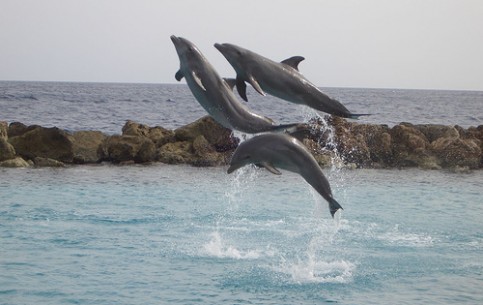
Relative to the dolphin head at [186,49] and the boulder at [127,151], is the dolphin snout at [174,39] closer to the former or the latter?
the dolphin head at [186,49]

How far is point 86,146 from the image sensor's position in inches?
1099

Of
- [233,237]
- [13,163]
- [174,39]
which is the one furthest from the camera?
[13,163]

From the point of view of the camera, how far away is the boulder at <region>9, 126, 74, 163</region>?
26703 millimetres

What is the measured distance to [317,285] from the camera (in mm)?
12680

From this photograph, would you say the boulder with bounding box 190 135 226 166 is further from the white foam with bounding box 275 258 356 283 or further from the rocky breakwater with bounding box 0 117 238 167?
the white foam with bounding box 275 258 356 283

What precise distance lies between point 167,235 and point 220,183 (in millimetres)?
7605

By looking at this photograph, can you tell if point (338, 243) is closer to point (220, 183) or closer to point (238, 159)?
point (220, 183)

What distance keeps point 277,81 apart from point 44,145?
22.4m

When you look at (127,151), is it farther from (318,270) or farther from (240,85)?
(240,85)

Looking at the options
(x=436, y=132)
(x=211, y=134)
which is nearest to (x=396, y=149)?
(x=436, y=132)

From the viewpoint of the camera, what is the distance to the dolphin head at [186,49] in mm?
5871

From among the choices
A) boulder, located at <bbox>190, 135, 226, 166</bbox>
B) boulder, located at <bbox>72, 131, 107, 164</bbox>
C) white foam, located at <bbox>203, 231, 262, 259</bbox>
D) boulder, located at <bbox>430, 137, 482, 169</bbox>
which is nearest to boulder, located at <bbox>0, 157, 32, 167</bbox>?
boulder, located at <bbox>72, 131, 107, 164</bbox>

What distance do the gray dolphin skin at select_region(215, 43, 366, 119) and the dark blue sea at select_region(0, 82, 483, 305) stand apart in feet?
4.99

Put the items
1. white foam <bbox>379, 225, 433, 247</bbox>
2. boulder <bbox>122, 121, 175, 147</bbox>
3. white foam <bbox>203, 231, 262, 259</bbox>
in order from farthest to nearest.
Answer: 1. boulder <bbox>122, 121, 175, 147</bbox>
2. white foam <bbox>379, 225, 433, 247</bbox>
3. white foam <bbox>203, 231, 262, 259</bbox>
